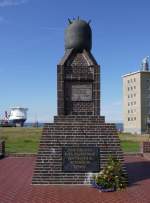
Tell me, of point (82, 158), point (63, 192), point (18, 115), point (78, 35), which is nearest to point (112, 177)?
point (82, 158)

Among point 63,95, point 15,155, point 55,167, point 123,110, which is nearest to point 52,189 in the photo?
point 55,167

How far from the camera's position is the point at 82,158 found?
42.1ft

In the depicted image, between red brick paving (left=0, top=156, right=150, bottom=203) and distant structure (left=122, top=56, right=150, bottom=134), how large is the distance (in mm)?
81811

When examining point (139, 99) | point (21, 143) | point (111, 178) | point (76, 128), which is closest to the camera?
point (111, 178)

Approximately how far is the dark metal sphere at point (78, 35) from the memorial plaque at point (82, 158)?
3.47 meters

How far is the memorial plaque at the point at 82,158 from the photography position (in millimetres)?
12797

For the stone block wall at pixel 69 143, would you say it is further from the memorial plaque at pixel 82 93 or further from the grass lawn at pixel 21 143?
the grass lawn at pixel 21 143

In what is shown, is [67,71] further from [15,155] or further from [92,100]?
[15,155]

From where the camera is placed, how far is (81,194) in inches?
440

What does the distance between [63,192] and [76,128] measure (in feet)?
7.81

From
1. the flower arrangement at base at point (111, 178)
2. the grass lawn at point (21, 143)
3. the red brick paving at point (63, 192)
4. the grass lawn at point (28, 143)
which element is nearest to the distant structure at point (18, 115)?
the grass lawn at point (21, 143)

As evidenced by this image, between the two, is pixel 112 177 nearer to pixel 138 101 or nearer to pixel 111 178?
pixel 111 178

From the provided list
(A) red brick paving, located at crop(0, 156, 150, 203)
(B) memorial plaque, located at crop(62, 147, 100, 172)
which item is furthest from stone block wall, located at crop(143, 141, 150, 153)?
(B) memorial plaque, located at crop(62, 147, 100, 172)

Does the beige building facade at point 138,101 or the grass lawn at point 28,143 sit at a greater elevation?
the beige building facade at point 138,101
